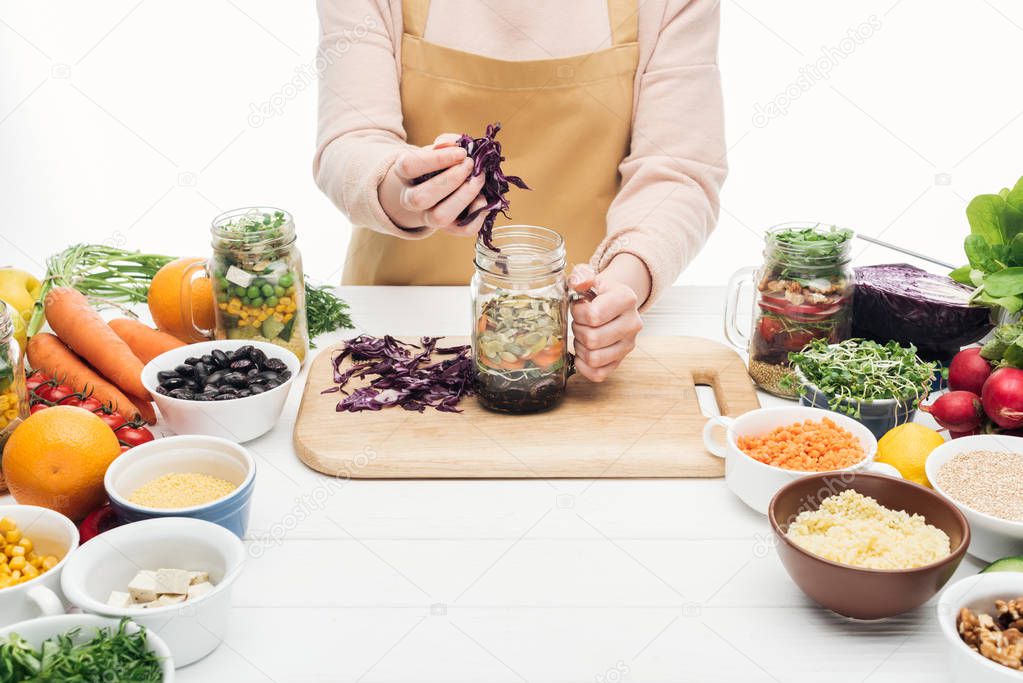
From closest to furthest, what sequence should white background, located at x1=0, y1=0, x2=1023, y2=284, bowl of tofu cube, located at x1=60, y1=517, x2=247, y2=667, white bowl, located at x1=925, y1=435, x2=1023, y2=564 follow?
bowl of tofu cube, located at x1=60, y1=517, x2=247, y2=667
white bowl, located at x1=925, y1=435, x2=1023, y2=564
white background, located at x1=0, y1=0, x2=1023, y2=284

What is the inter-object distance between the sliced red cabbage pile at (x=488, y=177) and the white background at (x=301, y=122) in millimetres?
2068

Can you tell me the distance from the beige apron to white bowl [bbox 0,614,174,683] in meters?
1.25

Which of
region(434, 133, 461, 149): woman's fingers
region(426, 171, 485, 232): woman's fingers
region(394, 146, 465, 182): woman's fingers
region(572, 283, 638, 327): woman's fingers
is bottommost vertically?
region(572, 283, 638, 327): woman's fingers

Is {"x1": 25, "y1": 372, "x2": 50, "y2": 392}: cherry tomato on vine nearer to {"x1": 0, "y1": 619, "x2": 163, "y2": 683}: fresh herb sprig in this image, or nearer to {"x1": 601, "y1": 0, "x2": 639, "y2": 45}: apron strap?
{"x1": 0, "y1": 619, "x2": 163, "y2": 683}: fresh herb sprig

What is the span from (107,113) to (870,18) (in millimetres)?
2667

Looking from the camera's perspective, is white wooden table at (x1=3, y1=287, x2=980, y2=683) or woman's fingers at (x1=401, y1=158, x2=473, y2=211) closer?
white wooden table at (x1=3, y1=287, x2=980, y2=683)

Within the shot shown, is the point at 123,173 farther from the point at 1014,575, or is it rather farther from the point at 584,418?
the point at 1014,575

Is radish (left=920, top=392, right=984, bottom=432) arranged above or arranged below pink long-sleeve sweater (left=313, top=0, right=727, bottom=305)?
below

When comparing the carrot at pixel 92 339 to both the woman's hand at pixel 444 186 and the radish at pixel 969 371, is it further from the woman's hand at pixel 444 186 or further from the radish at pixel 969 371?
the radish at pixel 969 371

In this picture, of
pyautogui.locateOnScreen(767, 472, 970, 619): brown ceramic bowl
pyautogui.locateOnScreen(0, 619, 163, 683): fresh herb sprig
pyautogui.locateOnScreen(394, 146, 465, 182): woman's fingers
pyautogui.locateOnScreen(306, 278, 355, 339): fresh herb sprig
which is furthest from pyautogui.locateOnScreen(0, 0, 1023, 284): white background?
pyautogui.locateOnScreen(0, 619, 163, 683): fresh herb sprig

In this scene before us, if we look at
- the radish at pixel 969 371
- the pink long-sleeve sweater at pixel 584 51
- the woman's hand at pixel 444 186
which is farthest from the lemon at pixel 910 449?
the woman's hand at pixel 444 186

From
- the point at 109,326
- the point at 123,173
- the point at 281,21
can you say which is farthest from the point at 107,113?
the point at 109,326

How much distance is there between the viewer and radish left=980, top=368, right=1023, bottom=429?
132cm

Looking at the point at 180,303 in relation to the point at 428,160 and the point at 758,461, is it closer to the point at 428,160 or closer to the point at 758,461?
the point at 428,160
